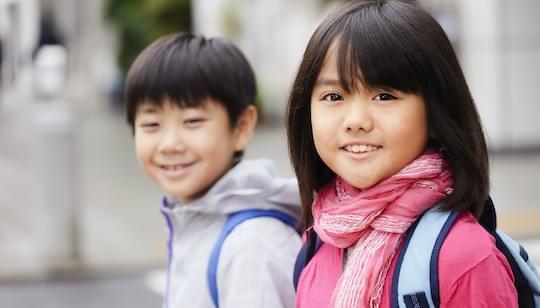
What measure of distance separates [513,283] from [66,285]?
5.20 m

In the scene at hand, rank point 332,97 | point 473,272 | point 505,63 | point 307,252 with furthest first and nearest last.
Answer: point 505,63
point 307,252
point 332,97
point 473,272

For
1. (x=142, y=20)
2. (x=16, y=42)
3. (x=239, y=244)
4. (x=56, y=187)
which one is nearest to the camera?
(x=239, y=244)

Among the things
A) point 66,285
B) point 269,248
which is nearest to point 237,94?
point 269,248

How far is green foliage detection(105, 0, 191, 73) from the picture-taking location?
914 inches

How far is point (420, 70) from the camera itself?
1613 millimetres

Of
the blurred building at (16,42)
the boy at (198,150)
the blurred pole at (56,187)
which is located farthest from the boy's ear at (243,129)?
the blurred building at (16,42)

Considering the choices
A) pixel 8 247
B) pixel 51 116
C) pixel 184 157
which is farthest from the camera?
pixel 8 247

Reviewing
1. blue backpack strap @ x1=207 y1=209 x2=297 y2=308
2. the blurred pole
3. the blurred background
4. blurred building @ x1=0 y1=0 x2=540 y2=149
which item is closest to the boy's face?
blue backpack strap @ x1=207 y1=209 x2=297 y2=308

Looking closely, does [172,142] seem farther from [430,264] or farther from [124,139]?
[124,139]

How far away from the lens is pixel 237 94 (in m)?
2.23

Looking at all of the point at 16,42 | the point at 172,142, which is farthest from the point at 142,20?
the point at 172,142

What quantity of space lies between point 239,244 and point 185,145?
340 millimetres

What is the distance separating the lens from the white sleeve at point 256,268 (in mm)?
1876

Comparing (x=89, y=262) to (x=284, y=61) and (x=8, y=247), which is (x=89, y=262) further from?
(x=284, y=61)
